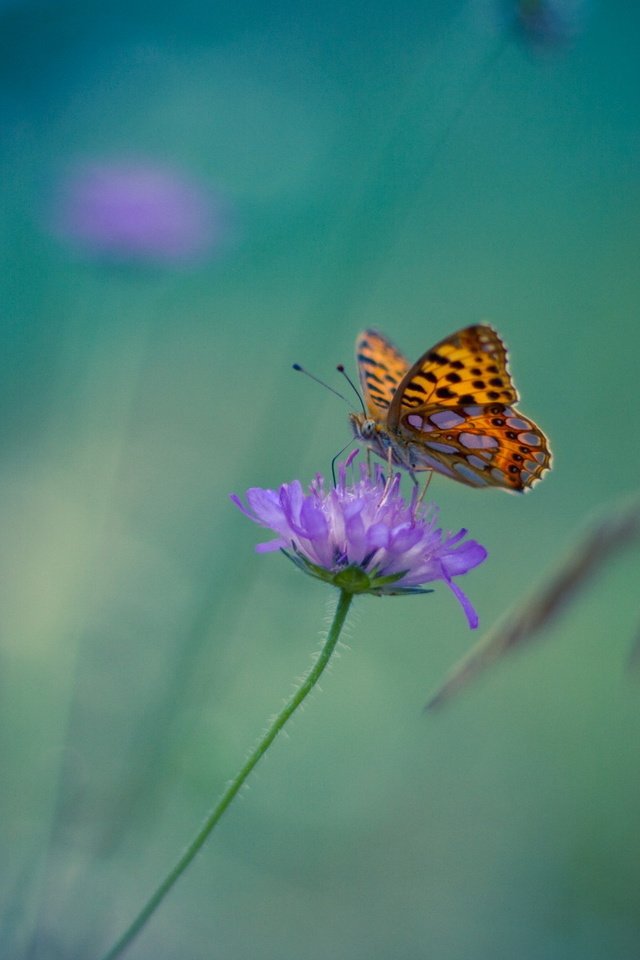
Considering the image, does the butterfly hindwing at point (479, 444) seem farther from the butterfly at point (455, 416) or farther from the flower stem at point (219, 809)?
the flower stem at point (219, 809)

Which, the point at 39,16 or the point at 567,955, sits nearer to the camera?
the point at 567,955

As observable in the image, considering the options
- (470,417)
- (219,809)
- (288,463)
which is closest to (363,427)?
(470,417)

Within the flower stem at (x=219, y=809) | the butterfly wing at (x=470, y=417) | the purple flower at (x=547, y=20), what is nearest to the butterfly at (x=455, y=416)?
the butterfly wing at (x=470, y=417)

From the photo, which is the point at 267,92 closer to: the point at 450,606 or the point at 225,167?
the point at 225,167

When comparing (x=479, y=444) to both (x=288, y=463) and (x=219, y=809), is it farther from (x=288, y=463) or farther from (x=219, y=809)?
(x=219, y=809)

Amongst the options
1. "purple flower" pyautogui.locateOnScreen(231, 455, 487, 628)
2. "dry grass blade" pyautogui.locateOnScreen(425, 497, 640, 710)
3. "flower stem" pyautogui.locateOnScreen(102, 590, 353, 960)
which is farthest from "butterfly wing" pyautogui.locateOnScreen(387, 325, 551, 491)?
"dry grass blade" pyautogui.locateOnScreen(425, 497, 640, 710)

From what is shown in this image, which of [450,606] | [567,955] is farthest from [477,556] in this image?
[450,606]

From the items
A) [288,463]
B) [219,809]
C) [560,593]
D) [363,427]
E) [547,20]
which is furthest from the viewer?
[288,463]
